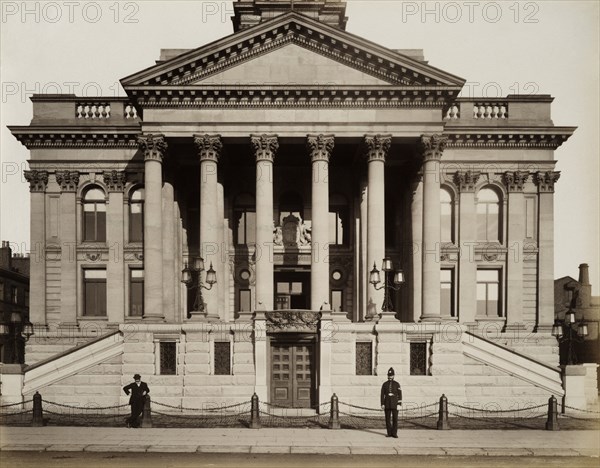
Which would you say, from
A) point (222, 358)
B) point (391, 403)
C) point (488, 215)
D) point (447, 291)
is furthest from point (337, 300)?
point (391, 403)

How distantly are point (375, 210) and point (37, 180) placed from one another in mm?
19721

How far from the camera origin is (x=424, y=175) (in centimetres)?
3353

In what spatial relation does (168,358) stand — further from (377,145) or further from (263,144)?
(377,145)

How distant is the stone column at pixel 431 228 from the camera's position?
107ft

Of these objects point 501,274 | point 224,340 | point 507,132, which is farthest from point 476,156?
point 224,340

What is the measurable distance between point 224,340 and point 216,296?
3.52 meters

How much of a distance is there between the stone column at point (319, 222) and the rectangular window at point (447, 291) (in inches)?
409

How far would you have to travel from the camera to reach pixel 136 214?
40.4m

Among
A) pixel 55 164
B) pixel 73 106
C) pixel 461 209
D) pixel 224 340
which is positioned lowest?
pixel 224 340

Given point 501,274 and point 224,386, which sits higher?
point 501,274

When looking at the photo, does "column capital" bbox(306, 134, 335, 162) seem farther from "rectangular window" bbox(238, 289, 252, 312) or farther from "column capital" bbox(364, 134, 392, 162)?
"rectangular window" bbox(238, 289, 252, 312)

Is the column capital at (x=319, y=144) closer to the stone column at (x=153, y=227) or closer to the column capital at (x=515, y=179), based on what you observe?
the stone column at (x=153, y=227)

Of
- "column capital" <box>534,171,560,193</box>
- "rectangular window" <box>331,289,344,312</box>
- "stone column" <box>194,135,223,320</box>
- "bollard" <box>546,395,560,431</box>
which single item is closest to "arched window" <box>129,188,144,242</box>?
"stone column" <box>194,135,223,320</box>

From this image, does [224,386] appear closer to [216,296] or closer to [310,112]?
[216,296]
